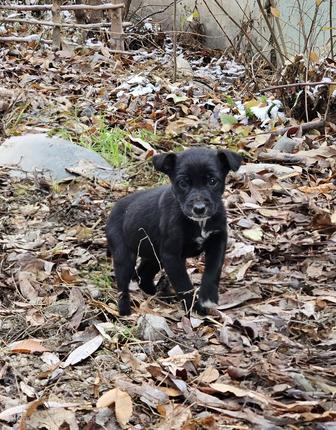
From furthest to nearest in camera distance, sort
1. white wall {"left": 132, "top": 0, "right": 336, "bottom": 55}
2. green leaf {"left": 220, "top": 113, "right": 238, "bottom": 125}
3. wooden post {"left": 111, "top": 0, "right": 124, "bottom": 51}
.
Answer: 1. wooden post {"left": 111, "top": 0, "right": 124, "bottom": 51}
2. white wall {"left": 132, "top": 0, "right": 336, "bottom": 55}
3. green leaf {"left": 220, "top": 113, "right": 238, "bottom": 125}

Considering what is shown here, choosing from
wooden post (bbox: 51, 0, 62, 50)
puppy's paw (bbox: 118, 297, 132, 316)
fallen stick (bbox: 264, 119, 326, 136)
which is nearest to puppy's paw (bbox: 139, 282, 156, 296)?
puppy's paw (bbox: 118, 297, 132, 316)

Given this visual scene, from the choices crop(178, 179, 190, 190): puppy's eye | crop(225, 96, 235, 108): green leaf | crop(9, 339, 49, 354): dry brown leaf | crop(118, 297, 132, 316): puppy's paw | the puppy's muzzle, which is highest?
crop(178, 179, 190, 190): puppy's eye

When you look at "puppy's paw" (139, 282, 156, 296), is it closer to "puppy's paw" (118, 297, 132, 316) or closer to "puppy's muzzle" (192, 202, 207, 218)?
"puppy's paw" (118, 297, 132, 316)

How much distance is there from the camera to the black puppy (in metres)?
5.23

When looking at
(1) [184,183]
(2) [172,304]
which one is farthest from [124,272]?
(1) [184,183]

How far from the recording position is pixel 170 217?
5.38 meters

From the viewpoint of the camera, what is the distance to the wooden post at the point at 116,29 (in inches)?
523

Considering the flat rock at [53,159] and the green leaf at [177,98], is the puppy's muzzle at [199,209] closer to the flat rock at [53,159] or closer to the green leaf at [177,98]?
the flat rock at [53,159]

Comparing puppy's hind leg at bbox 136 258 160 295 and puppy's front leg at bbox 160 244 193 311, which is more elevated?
puppy's front leg at bbox 160 244 193 311

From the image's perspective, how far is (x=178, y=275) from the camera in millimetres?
5238

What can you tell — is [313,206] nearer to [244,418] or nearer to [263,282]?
[263,282]

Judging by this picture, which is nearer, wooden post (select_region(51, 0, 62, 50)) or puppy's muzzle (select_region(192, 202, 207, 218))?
puppy's muzzle (select_region(192, 202, 207, 218))

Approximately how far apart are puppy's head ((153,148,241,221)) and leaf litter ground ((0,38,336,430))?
26.7 inches

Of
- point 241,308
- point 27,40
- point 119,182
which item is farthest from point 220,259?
point 27,40
